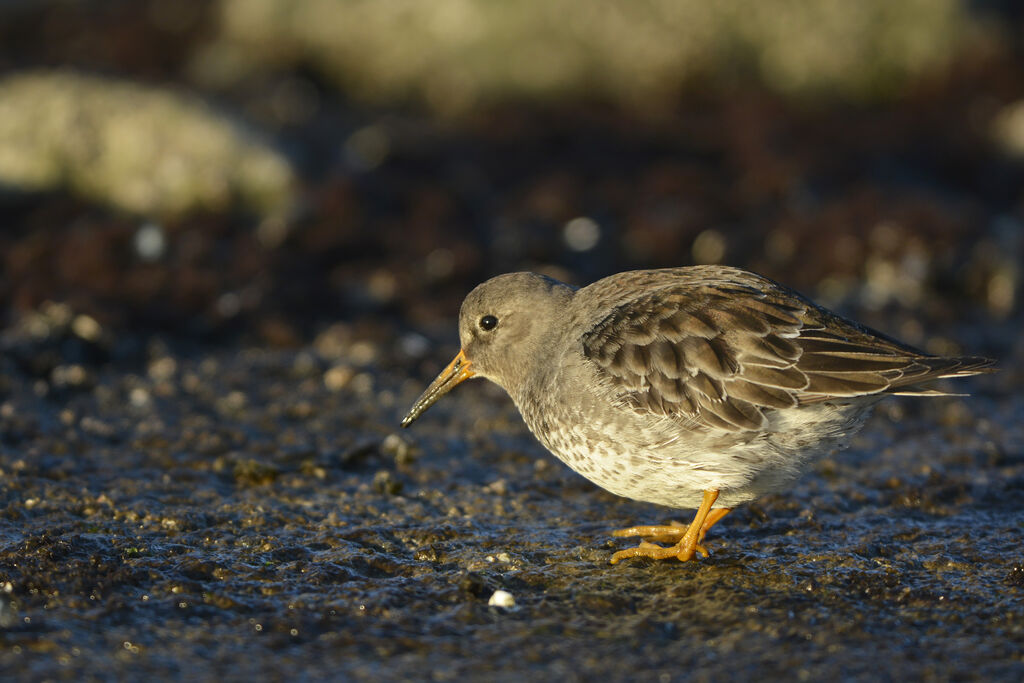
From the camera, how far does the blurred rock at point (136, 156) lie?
11.1 metres

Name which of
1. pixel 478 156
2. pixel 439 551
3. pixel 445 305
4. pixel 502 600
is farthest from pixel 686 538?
pixel 478 156

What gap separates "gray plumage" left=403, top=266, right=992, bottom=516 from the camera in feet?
18.3

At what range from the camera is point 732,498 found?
5918 millimetres

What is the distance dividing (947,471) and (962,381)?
194 cm

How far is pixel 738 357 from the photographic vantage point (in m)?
5.73

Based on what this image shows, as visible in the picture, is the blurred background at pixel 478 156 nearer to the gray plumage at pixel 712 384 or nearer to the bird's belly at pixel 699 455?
the gray plumage at pixel 712 384

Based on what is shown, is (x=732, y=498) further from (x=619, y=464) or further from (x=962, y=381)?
(x=962, y=381)

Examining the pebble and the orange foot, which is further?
the orange foot

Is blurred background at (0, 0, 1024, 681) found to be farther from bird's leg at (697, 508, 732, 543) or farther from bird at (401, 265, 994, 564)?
bird at (401, 265, 994, 564)

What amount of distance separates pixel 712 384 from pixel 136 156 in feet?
25.1

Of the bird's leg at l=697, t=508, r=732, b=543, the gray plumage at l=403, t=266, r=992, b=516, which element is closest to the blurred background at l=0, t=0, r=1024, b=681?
the bird's leg at l=697, t=508, r=732, b=543

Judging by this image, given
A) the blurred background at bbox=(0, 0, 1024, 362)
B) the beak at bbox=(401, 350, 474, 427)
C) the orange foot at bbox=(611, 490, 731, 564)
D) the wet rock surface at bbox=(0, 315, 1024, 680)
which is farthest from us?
the blurred background at bbox=(0, 0, 1024, 362)

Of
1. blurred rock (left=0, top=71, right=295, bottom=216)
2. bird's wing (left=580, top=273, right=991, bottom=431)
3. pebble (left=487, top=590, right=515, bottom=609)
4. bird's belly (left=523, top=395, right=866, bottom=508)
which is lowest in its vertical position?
pebble (left=487, top=590, right=515, bottom=609)

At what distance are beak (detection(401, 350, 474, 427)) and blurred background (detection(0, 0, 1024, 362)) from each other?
266cm
